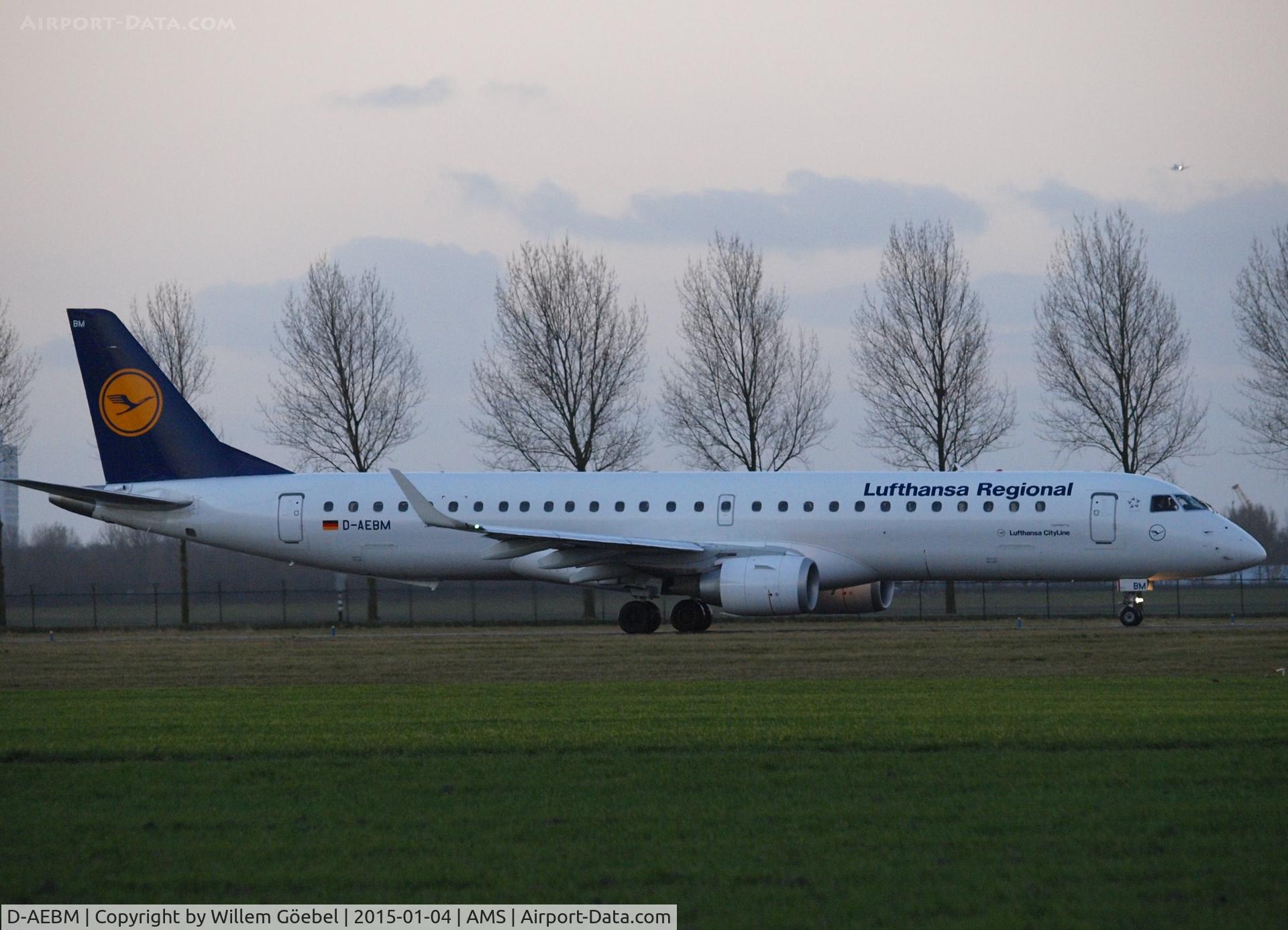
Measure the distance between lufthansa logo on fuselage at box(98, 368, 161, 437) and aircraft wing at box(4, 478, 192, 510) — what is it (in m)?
1.59

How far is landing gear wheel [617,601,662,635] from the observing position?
2989 centimetres

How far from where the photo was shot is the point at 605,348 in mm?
45969

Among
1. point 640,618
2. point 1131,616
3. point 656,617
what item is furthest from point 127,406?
point 1131,616

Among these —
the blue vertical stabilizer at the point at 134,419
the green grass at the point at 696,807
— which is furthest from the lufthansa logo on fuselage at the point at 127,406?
the green grass at the point at 696,807

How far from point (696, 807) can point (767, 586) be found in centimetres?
1864

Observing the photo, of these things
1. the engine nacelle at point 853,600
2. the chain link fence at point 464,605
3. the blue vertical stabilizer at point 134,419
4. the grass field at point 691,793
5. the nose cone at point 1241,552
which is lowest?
the chain link fence at point 464,605

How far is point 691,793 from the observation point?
380 inches

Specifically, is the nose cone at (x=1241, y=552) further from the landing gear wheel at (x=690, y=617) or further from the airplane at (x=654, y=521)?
the landing gear wheel at (x=690, y=617)

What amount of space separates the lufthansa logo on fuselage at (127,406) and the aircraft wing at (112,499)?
5.21ft

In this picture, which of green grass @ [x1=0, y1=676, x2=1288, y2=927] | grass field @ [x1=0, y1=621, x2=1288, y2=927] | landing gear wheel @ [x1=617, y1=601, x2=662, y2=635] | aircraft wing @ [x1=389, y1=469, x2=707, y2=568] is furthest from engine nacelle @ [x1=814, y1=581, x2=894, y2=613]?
green grass @ [x1=0, y1=676, x2=1288, y2=927]

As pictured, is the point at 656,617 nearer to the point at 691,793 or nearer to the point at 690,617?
the point at 690,617

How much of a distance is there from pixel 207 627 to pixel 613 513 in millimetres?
13081

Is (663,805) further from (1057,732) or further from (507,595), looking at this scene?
(507,595)

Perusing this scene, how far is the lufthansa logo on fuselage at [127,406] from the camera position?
3325 cm
